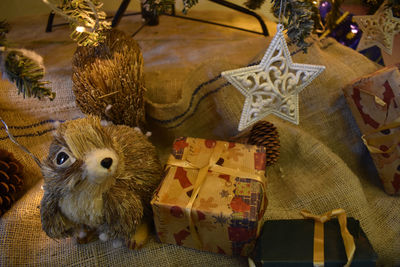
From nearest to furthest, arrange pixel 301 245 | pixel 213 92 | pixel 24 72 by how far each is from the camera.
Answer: pixel 24 72 < pixel 301 245 < pixel 213 92

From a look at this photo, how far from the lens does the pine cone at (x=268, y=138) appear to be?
2.65 ft

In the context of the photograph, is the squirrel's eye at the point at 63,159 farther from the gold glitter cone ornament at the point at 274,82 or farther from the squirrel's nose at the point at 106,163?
A: the gold glitter cone ornament at the point at 274,82

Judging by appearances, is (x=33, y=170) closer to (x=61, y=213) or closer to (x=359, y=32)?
(x=61, y=213)

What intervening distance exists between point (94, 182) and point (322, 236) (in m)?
0.45

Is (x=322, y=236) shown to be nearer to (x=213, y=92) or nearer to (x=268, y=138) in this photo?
(x=268, y=138)

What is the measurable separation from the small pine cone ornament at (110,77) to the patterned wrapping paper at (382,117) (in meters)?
0.57

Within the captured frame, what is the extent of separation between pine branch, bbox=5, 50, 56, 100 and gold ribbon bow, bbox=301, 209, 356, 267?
1.84 ft

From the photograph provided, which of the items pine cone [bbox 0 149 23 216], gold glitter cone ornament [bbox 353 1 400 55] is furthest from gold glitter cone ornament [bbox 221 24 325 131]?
pine cone [bbox 0 149 23 216]

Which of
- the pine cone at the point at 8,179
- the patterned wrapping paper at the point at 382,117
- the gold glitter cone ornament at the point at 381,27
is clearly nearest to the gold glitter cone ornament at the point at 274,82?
the patterned wrapping paper at the point at 382,117

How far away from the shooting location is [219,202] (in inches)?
24.0

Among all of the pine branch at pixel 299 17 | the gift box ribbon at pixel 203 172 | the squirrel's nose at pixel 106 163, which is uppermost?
the pine branch at pixel 299 17

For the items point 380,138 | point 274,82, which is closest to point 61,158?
point 274,82

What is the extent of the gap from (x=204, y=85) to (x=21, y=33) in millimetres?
703

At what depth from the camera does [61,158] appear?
56 cm
